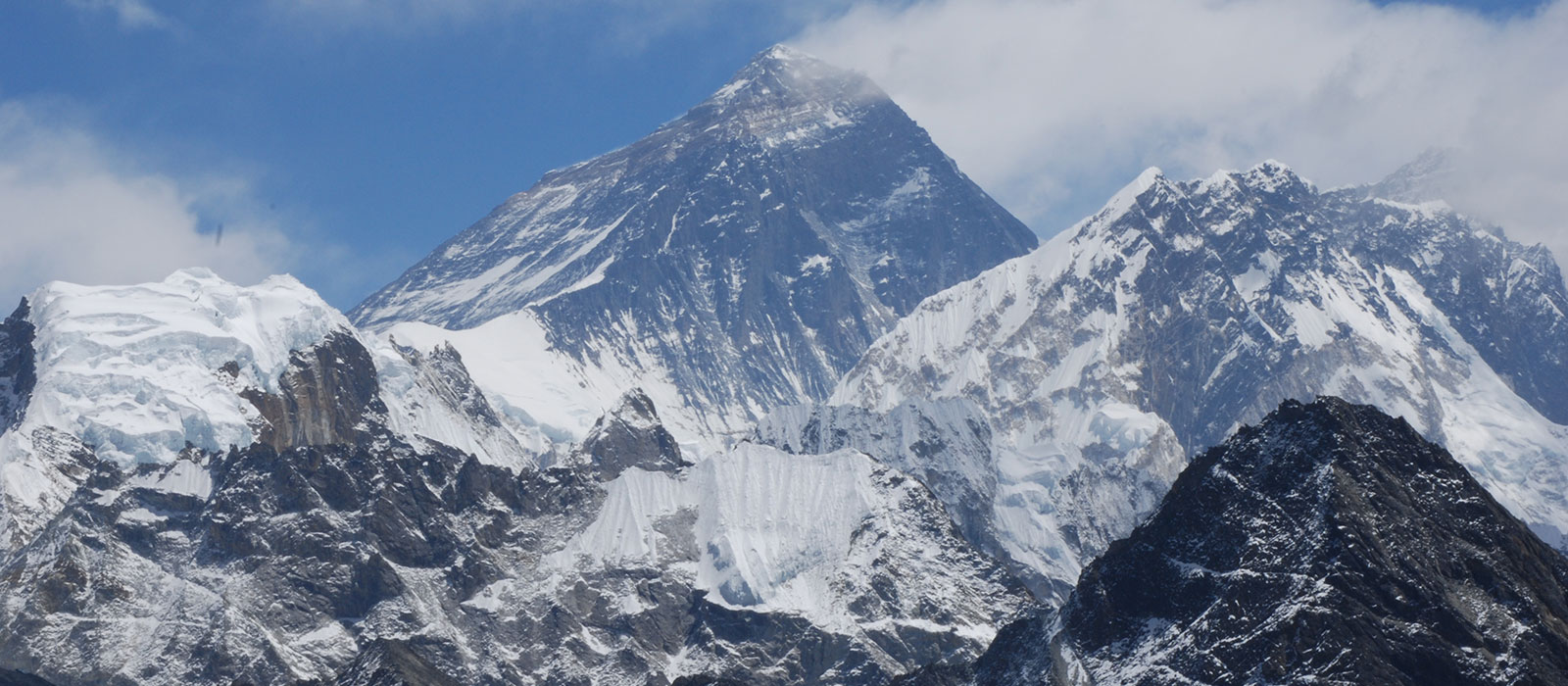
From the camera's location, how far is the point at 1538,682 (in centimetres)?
18800

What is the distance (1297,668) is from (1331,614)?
470 centimetres

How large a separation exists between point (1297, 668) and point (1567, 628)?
20238mm

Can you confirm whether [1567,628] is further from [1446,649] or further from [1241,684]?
[1241,684]

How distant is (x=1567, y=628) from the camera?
19850 cm

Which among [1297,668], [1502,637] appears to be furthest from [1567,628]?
[1297,668]

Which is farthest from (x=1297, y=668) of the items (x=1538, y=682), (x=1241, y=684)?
(x=1538, y=682)

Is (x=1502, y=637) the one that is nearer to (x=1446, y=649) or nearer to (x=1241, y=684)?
(x=1446, y=649)

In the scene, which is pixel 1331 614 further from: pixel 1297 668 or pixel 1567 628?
pixel 1567 628

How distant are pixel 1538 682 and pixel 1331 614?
51.8ft

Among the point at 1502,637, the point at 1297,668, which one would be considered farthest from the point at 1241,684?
the point at 1502,637

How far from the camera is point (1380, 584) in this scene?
655 ft

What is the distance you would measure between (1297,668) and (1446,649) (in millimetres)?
10471

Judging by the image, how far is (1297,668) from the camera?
196125 millimetres

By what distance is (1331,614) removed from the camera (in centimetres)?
19712
